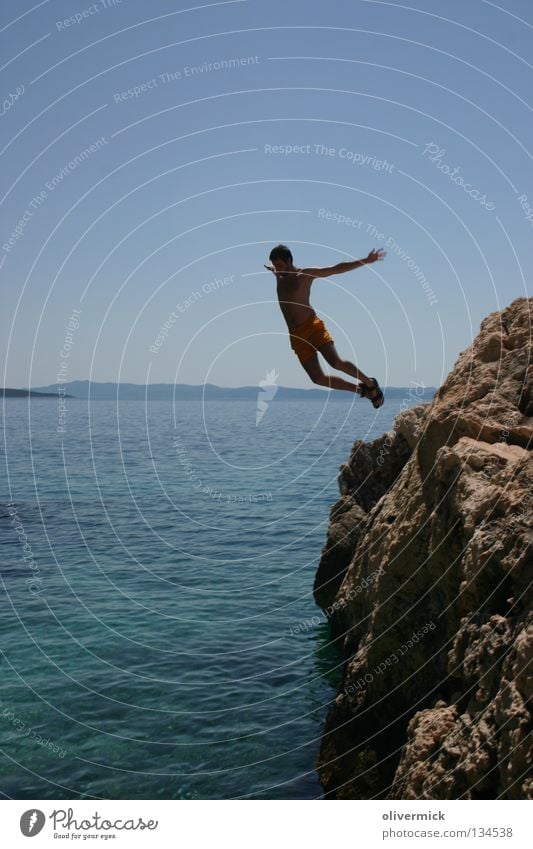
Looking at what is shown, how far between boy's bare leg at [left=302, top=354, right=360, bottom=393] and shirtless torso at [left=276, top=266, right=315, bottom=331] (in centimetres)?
61

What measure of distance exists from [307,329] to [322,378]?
2.51 ft

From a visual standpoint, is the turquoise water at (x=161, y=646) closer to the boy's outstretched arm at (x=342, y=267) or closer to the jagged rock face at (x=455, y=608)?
the jagged rock face at (x=455, y=608)

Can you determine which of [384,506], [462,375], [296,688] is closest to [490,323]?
[462,375]

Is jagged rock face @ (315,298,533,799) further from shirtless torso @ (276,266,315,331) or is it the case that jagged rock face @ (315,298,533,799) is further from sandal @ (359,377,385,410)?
shirtless torso @ (276,266,315,331)

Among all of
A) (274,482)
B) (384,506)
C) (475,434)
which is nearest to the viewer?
(475,434)

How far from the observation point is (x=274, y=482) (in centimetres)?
5403

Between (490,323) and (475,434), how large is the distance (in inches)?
95.8

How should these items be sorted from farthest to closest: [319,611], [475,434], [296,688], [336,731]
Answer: [319,611] → [296,688] → [336,731] → [475,434]

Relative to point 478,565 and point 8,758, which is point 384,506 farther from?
point 8,758

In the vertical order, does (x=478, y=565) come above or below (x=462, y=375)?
below

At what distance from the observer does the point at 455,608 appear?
34.6 ft

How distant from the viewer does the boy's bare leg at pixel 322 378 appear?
495 inches

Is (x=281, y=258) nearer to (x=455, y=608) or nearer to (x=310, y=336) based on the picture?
(x=310, y=336)

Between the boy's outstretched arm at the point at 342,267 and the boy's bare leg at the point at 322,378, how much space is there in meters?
1.33
